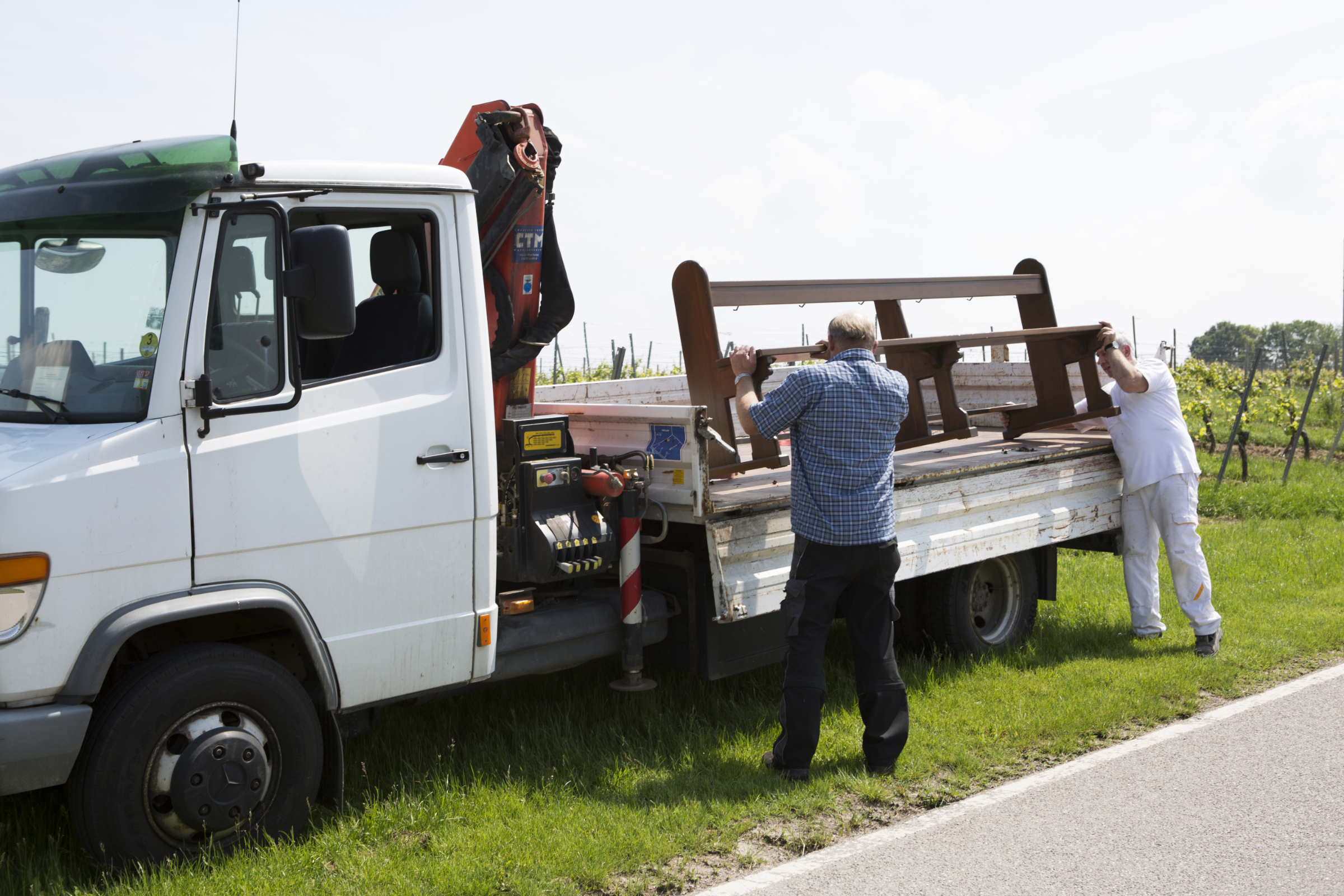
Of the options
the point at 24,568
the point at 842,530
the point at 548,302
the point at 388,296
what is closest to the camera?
the point at 24,568

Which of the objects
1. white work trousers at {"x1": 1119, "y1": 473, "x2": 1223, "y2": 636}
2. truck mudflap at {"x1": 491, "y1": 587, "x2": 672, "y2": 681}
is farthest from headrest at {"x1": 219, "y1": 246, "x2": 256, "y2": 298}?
white work trousers at {"x1": 1119, "y1": 473, "x2": 1223, "y2": 636}

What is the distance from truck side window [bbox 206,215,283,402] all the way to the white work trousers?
5.22m

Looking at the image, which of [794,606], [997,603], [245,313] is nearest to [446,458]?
[245,313]

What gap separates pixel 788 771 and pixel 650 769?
0.59 meters

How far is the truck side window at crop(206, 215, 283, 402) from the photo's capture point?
3.80m

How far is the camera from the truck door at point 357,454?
381 cm

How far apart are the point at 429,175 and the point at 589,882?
2.62 metres

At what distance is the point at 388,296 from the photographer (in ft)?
14.6

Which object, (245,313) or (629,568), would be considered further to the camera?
(629,568)

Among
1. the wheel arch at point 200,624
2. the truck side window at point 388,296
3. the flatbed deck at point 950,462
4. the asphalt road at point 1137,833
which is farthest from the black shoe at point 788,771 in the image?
the truck side window at point 388,296

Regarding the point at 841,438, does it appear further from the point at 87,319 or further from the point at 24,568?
the point at 24,568

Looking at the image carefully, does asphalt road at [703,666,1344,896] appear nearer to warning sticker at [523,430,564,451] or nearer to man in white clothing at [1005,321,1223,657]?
man in white clothing at [1005,321,1223,657]

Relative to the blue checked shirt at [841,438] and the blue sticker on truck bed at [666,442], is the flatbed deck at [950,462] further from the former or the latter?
the blue checked shirt at [841,438]

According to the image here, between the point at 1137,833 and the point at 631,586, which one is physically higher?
the point at 631,586
